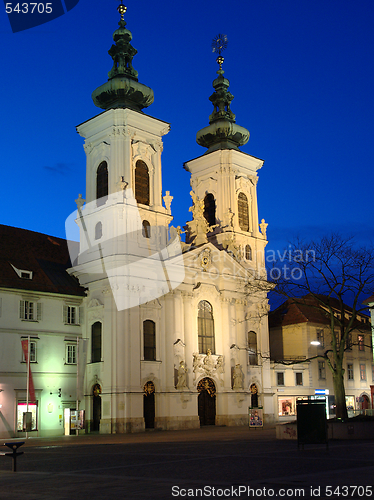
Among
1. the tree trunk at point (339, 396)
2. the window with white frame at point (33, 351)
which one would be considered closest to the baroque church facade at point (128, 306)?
the window with white frame at point (33, 351)

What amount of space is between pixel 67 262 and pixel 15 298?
25.9 feet

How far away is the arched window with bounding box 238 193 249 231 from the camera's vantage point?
186 feet

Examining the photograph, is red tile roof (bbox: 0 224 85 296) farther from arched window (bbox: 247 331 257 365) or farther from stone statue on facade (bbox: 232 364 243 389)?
arched window (bbox: 247 331 257 365)

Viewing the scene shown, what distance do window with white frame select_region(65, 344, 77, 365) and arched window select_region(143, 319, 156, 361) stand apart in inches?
188

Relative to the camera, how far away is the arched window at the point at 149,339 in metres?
44.5

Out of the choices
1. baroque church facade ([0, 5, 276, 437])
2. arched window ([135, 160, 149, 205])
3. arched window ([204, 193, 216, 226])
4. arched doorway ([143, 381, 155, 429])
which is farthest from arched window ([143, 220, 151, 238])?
arched doorway ([143, 381, 155, 429])

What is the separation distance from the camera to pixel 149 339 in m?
44.8

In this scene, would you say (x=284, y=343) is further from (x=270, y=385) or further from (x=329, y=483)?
(x=329, y=483)

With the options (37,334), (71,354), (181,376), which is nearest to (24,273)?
(37,334)

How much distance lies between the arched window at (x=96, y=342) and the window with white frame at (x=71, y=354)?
52.0 inches

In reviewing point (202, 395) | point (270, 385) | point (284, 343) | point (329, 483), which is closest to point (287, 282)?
point (329, 483)

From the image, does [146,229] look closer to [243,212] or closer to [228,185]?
[228,185]

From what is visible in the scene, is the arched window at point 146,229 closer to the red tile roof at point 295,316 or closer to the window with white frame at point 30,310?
the window with white frame at point 30,310

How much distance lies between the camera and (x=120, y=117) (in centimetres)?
4769
